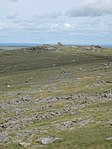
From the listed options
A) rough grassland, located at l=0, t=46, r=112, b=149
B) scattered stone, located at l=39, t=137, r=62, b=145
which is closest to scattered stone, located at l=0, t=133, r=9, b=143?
rough grassland, located at l=0, t=46, r=112, b=149

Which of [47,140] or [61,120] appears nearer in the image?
[47,140]

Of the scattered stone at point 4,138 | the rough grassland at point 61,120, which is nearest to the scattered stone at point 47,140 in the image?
the rough grassland at point 61,120

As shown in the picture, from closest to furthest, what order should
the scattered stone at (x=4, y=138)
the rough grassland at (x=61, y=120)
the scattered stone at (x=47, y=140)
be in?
the rough grassland at (x=61, y=120) → the scattered stone at (x=47, y=140) → the scattered stone at (x=4, y=138)

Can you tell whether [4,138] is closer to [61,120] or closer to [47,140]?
[47,140]

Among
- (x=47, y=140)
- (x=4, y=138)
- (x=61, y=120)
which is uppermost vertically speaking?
(x=61, y=120)

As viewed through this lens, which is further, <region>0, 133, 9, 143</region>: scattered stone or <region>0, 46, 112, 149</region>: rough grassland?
<region>0, 133, 9, 143</region>: scattered stone

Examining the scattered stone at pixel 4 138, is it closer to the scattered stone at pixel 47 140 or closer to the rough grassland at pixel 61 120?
the rough grassland at pixel 61 120

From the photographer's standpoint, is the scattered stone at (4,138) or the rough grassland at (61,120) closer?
the rough grassland at (61,120)

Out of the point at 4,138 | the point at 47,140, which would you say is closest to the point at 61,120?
the point at 47,140

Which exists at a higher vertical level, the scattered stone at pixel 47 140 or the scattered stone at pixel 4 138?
the scattered stone at pixel 47 140

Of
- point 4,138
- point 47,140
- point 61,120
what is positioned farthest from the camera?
point 61,120

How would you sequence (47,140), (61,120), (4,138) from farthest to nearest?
1. (61,120)
2. (4,138)
3. (47,140)

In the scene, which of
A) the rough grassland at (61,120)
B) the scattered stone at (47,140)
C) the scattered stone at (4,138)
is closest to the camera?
the rough grassland at (61,120)

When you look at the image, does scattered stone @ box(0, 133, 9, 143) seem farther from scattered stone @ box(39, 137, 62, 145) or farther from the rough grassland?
scattered stone @ box(39, 137, 62, 145)
